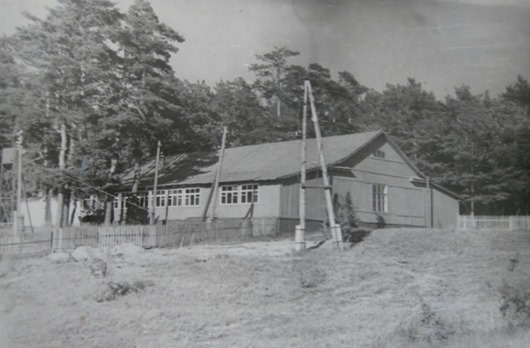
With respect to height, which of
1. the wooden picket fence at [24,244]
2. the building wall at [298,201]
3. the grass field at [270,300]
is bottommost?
the grass field at [270,300]

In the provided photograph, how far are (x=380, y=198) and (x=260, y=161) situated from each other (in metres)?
7.32

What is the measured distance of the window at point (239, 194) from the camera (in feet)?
101

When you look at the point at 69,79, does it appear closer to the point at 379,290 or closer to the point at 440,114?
the point at 379,290

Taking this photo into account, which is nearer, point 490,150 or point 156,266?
point 156,266

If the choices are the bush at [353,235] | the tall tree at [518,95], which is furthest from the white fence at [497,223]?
the bush at [353,235]

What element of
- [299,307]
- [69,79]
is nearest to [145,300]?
[299,307]

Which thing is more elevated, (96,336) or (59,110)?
A: (59,110)

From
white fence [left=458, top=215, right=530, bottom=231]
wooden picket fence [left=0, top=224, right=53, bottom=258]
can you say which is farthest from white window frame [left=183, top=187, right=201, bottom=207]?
white fence [left=458, top=215, right=530, bottom=231]

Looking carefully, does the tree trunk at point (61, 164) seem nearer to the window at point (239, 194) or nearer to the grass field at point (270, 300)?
the window at point (239, 194)

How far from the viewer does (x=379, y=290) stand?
15188 mm

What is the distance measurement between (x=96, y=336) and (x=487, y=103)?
4508cm

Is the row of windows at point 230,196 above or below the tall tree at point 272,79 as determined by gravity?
below

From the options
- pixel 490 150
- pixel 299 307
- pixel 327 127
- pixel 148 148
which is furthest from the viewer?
pixel 327 127

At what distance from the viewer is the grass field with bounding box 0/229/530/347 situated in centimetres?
1172
